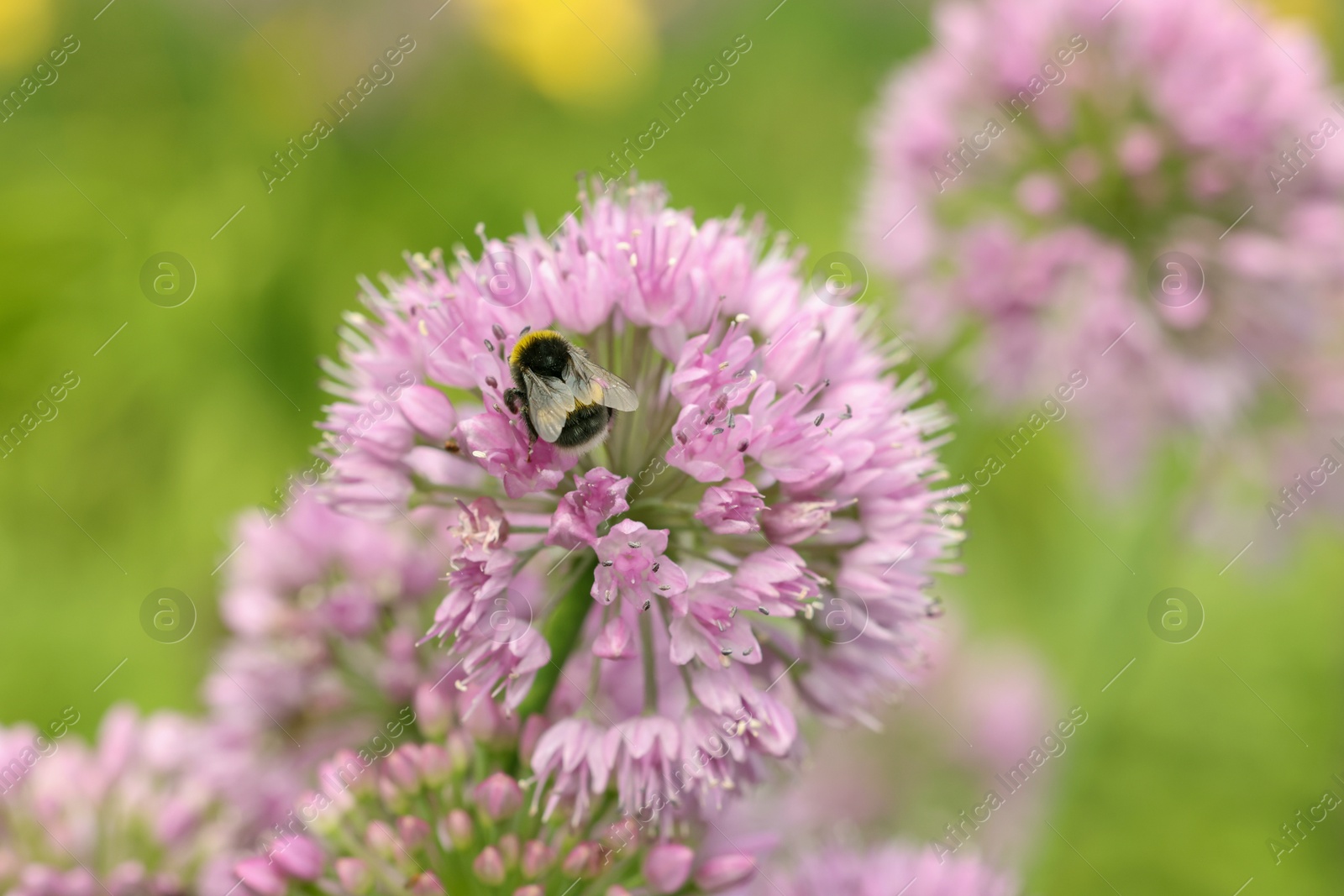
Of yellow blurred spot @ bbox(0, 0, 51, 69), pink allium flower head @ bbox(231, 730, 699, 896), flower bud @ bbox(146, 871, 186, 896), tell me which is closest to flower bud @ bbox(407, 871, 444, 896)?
pink allium flower head @ bbox(231, 730, 699, 896)

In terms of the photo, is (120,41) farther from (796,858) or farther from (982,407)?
(796,858)

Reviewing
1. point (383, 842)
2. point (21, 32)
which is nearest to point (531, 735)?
point (383, 842)

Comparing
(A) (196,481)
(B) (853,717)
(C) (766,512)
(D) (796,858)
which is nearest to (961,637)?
(D) (796,858)

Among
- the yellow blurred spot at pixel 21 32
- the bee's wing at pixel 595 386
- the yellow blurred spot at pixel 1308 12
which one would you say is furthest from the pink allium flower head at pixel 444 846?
the yellow blurred spot at pixel 1308 12

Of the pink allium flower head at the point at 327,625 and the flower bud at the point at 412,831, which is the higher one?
the pink allium flower head at the point at 327,625

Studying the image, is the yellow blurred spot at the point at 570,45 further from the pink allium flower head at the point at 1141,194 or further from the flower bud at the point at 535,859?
the flower bud at the point at 535,859
